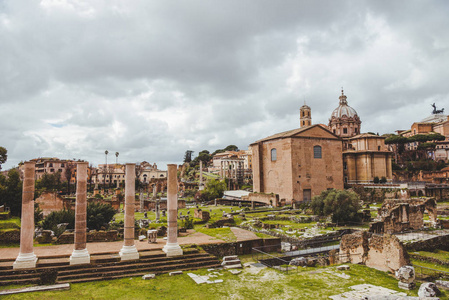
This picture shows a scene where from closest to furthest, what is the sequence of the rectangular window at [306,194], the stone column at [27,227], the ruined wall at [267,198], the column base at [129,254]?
the stone column at [27,227], the column base at [129,254], the ruined wall at [267,198], the rectangular window at [306,194]

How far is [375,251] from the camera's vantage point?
14281 millimetres

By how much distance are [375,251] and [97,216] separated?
16.4 metres

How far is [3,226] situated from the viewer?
1677 centimetres

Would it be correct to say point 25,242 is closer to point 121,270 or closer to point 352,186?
point 121,270

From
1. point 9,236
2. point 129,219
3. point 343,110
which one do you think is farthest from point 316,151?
point 9,236

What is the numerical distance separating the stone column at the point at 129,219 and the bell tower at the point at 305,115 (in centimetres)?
5419

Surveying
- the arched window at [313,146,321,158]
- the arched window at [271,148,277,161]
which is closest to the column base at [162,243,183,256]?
the arched window at [271,148,277,161]

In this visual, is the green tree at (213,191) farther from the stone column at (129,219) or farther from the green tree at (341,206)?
the stone column at (129,219)

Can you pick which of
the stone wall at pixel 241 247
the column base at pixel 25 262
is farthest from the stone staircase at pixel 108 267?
the stone wall at pixel 241 247

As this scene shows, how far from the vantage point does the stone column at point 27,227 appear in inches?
452

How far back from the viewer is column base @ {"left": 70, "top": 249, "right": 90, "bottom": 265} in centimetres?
1202

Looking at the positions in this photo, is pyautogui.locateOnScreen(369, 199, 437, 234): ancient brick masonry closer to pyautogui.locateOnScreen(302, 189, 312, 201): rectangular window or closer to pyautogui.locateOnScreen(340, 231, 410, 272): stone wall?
pyautogui.locateOnScreen(340, 231, 410, 272): stone wall

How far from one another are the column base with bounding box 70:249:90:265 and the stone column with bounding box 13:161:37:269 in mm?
1296

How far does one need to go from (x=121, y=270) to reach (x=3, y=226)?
30.3 ft
